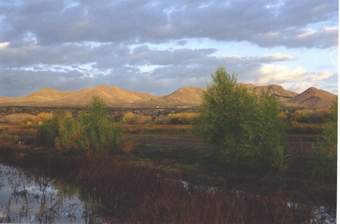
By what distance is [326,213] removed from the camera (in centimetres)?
726

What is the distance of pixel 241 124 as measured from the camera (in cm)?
1031

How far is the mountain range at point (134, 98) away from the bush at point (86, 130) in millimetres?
282

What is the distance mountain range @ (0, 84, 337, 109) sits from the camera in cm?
881

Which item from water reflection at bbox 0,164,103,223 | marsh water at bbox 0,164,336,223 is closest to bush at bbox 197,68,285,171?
marsh water at bbox 0,164,336,223

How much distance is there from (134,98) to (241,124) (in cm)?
241

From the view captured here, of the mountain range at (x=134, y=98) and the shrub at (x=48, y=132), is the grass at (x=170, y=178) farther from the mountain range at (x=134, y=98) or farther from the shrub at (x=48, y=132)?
the mountain range at (x=134, y=98)

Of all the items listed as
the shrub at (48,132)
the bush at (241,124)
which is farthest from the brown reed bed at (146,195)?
the bush at (241,124)

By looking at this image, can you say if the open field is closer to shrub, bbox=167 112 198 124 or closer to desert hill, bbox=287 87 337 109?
shrub, bbox=167 112 198 124

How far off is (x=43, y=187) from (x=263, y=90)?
4.23 meters

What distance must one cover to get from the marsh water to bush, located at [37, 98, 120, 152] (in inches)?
33.3

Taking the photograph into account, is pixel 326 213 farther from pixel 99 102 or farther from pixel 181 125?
pixel 99 102

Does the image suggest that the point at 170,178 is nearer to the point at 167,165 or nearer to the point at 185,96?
the point at 167,165

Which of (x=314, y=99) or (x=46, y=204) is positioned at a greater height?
(x=314, y=99)

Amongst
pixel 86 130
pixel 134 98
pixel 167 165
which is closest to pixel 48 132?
pixel 86 130
